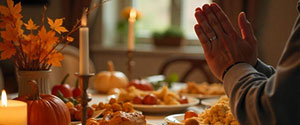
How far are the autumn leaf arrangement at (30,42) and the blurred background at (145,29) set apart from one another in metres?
2.58

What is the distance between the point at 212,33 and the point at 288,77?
1.08 feet

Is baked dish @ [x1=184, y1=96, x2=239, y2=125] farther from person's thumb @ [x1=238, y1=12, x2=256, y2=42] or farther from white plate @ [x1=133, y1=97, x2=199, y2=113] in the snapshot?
white plate @ [x1=133, y1=97, x2=199, y2=113]

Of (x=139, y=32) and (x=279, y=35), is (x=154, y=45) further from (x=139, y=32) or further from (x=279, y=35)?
(x=279, y=35)

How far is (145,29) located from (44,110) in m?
3.43

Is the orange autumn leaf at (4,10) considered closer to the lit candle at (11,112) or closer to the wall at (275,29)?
the lit candle at (11,112)

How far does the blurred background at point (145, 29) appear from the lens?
151 inches

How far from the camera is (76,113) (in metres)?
1.32

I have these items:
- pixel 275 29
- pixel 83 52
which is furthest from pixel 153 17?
pixel 83 52

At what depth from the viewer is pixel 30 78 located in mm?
1264

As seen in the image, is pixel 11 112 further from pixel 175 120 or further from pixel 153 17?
pixel 153 17

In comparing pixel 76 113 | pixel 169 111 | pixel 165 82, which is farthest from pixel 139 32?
pixel 76 113

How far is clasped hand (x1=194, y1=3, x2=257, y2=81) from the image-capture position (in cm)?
97

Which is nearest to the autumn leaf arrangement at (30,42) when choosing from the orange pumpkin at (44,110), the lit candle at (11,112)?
the orange pumpkin at (44,110)

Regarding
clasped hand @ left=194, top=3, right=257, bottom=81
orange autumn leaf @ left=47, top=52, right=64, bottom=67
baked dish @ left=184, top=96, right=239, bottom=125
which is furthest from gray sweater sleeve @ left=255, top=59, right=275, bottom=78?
orange autumn leaf @ left=47, top=52, right=64, bottom=67
